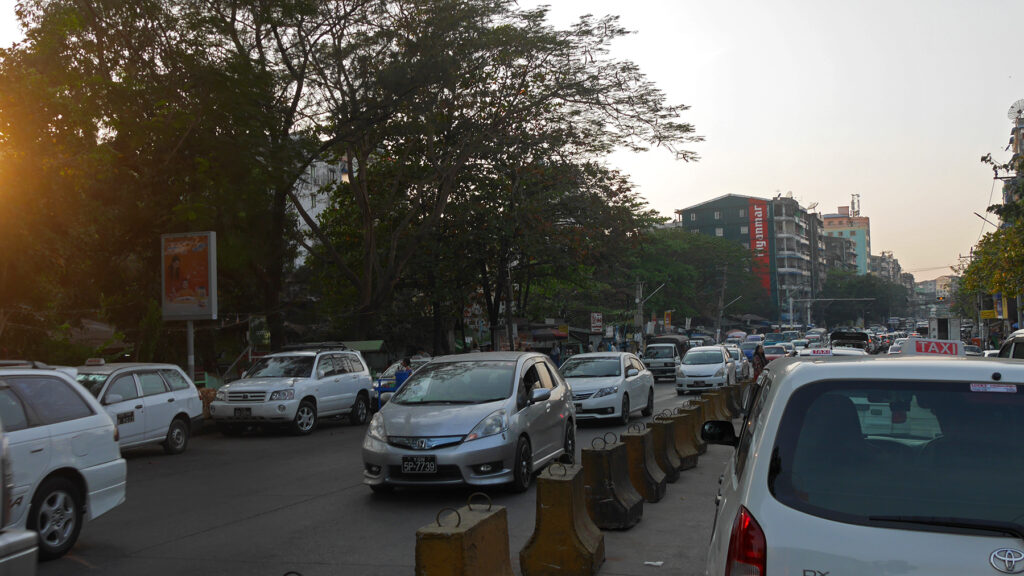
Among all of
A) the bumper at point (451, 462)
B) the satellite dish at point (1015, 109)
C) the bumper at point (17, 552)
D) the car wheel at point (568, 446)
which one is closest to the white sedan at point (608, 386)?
the car wheel at point (568, 446)

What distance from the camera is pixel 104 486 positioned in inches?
294

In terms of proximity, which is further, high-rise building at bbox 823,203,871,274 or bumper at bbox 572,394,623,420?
high-rise building at bbox 823,203,871,274

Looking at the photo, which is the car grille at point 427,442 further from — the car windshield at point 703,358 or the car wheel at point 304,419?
the car windshield at point 703,358

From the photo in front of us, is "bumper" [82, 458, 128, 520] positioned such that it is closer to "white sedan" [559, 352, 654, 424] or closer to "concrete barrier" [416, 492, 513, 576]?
"concrete barrier" [416, 492, 513, 576]

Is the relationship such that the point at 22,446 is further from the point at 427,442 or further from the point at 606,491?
the point at 606,491

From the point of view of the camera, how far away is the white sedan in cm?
1692

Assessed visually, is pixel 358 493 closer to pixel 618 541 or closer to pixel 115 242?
pixel 618 541

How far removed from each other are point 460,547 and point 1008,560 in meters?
2.65

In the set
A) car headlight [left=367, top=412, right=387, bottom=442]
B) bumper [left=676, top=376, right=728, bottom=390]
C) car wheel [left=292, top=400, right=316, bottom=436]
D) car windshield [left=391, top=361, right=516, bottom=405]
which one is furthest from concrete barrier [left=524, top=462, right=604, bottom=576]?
bumper [left=676, top=376, right=728, bottom=390]

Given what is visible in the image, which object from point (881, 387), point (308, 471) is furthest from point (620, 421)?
point (881, 387)

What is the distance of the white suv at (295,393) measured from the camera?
55.6 feet

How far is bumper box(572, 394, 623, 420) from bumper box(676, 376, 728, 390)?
35.7ft

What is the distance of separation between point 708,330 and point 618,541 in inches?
3583

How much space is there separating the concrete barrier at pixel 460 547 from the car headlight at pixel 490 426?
3.89 m
